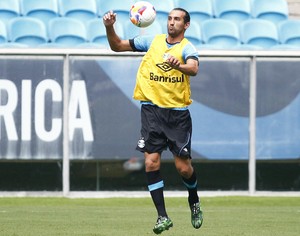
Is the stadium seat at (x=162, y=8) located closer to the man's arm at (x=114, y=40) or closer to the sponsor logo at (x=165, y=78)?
the man's arm at (x=114, y=40)

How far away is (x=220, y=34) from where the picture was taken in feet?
55.6

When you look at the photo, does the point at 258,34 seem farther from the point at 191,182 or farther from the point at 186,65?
the point at 186,65

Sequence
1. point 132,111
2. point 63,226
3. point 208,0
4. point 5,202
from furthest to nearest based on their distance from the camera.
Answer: point 208,0
point 132,111
point 5,202
point 63,226

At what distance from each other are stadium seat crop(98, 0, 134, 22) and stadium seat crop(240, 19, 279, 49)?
2188mm

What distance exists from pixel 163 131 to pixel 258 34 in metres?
8.85

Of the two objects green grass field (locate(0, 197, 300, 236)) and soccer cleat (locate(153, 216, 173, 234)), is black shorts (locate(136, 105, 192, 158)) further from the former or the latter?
green grass field (locate(0, 197, 300, 236))

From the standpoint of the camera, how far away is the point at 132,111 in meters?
14.5

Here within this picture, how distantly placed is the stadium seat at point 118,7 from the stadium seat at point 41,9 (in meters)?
0.87

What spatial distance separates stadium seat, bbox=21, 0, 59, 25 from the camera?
1731 centimetres

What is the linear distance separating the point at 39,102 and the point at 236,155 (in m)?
3.22

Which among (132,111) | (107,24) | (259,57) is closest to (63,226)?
(107,24)

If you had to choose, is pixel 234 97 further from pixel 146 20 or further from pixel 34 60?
pixel 146 20

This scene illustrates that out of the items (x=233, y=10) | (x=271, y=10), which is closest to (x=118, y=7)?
(x=233, y=10)

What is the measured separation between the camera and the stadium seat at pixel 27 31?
1639cm
